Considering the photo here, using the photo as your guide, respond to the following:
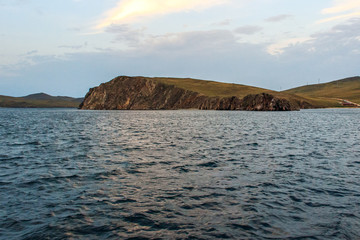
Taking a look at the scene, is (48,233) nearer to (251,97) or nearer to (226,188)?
(226,188)

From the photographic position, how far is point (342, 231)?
400 inches

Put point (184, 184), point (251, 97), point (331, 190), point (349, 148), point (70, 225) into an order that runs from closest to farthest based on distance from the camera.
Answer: point (70, 225) < point (331, 190) < point (184, 184) < point (349, 148) < point (251, 97)

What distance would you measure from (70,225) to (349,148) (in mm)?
29039

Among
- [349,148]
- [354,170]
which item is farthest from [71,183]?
[349,148]

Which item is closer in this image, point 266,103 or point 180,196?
point 180,196

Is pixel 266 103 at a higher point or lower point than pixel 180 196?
higher

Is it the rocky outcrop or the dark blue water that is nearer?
the dark blue water

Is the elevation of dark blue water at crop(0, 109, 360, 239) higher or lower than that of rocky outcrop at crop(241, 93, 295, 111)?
lower

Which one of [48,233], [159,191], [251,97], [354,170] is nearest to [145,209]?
[159,191]

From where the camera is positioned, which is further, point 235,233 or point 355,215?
point 355,215

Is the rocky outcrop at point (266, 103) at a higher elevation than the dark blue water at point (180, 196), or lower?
higher

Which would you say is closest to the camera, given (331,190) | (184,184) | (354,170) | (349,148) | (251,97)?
(331,190)

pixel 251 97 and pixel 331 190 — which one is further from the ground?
pixel 251 97

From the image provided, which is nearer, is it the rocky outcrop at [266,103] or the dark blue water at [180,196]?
the dark blue water at [180,196]
